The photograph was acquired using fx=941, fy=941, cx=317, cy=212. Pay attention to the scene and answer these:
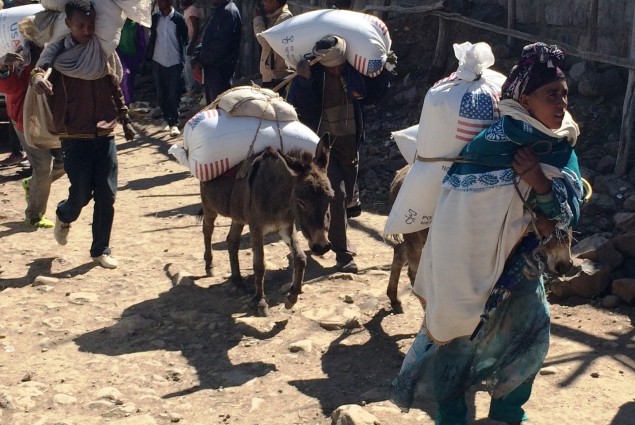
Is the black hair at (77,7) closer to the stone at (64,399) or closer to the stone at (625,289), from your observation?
the stone at (64,399)

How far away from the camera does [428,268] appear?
14.2 ft

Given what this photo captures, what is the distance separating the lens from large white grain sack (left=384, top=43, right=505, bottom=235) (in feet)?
14.3

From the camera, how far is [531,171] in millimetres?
3984

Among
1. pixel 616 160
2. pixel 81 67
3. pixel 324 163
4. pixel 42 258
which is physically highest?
pixel 81 67

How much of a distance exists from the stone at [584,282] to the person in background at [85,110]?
3.58 metres

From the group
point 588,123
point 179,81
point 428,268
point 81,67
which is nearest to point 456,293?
point 428,268

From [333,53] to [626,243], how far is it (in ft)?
8.50

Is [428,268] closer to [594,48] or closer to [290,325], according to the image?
[290,325]

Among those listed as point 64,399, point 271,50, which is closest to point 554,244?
point 64,399

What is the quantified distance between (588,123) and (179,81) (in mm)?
6580

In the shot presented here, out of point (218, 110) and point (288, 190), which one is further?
point (218, 110)

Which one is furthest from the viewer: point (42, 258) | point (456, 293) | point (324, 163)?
point (42, 258)

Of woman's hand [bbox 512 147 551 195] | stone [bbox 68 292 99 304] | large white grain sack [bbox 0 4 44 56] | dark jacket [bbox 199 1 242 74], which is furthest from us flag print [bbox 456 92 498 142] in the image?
dark jacket [bbox 199 1 242 74]

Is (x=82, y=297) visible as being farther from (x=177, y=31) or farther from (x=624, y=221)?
(x=177, y=31)
